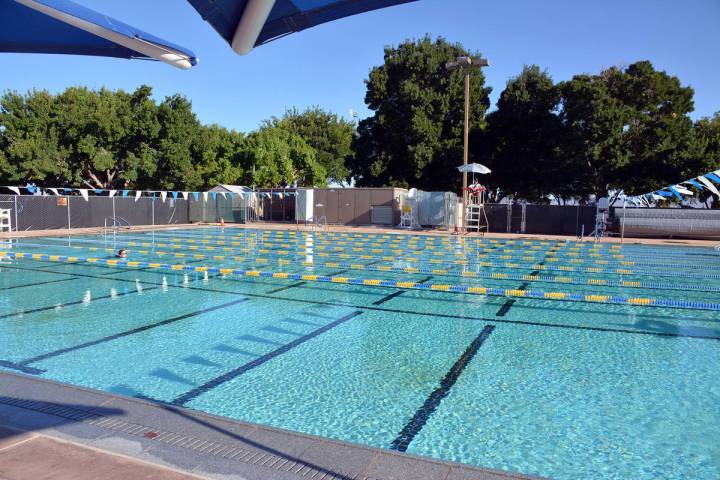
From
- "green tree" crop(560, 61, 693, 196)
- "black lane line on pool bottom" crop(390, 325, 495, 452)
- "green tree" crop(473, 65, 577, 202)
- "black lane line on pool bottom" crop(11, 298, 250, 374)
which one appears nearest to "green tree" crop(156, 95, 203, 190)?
"green tree" crop(473, 65, 577, 202)

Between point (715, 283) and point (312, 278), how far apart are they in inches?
336

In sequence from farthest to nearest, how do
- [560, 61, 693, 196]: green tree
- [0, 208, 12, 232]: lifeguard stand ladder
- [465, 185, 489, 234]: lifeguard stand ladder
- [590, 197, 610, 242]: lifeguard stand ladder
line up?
[560, 61, 693, 196]: green tree → [465, 185, 489, 234]: lifeguard stand ladder → [590, 197, 610, 242]: lifeguard stand ladder → [0, 208, 12, 232]: lifeguard stand ladder

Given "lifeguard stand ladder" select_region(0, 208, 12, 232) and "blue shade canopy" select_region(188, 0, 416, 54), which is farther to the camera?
"lifeguard stand ladder" select_region(0, 208, 12, 232)

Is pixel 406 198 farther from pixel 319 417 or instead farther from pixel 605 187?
pixel 319 417

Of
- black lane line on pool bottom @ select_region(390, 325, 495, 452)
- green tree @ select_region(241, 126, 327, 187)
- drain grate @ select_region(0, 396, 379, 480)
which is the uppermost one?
green tree @ select_region(241, 126, 327, 187)

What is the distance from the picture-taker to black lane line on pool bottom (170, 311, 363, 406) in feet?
14.3

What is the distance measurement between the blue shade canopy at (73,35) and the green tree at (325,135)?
4496 centimetres

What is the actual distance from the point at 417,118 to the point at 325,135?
20.4m

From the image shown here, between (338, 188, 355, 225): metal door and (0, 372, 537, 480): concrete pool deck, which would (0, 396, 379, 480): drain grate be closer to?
(0, 372, 537, 480): concrete pool deck

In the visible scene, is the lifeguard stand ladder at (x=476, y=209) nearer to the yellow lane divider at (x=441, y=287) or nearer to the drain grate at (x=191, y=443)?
the yellow lane divider at (x=441, y=287)

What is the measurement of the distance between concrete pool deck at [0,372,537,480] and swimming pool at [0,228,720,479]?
593 mm

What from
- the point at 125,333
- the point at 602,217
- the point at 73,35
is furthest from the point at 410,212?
the point at 73,35

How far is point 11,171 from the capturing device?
93.7ft

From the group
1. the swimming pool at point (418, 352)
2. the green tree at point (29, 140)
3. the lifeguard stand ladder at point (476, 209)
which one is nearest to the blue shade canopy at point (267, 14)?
the swimming pool at point (418, 352)
